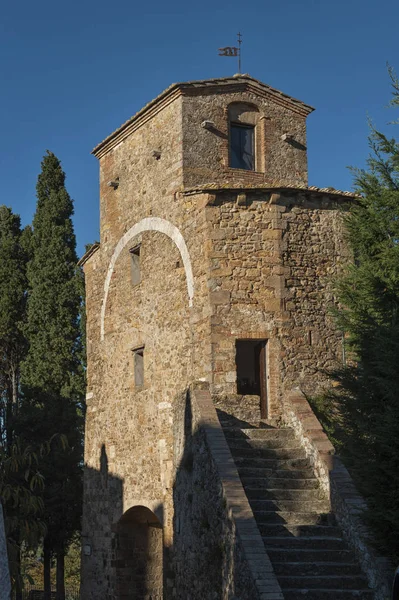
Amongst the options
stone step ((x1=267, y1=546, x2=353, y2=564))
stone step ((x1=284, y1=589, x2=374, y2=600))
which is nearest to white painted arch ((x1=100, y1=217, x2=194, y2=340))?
stone step ((x1=267, y1=546, x2=353, y2=564))

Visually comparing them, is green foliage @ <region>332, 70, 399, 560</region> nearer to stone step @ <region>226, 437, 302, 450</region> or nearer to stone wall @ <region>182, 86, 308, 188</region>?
stone step @ <region>226, 437, 302, 450</region>

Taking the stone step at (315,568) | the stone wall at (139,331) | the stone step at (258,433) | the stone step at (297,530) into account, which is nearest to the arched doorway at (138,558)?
the stone wall at (139,331)

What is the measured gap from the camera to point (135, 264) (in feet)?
59.3

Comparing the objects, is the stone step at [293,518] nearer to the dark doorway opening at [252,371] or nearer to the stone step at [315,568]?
the stone step at [315,568]

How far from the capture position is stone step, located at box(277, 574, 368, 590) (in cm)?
1059

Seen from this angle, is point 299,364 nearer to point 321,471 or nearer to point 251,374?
point 321,471

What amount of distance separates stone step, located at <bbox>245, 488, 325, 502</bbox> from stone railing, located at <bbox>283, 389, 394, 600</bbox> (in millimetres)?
200

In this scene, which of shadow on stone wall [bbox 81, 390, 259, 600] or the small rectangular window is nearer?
shadow on stone wall [bbox 81, 390, 259, 600]

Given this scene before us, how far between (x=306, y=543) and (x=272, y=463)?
189 cm

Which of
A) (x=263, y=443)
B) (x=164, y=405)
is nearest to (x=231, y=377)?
(x=263, y=443)

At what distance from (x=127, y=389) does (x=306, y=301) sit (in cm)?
482

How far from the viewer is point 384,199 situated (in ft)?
41.8

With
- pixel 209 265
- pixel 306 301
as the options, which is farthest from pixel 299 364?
pixel 209 265

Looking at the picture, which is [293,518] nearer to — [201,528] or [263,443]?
[201,528]
